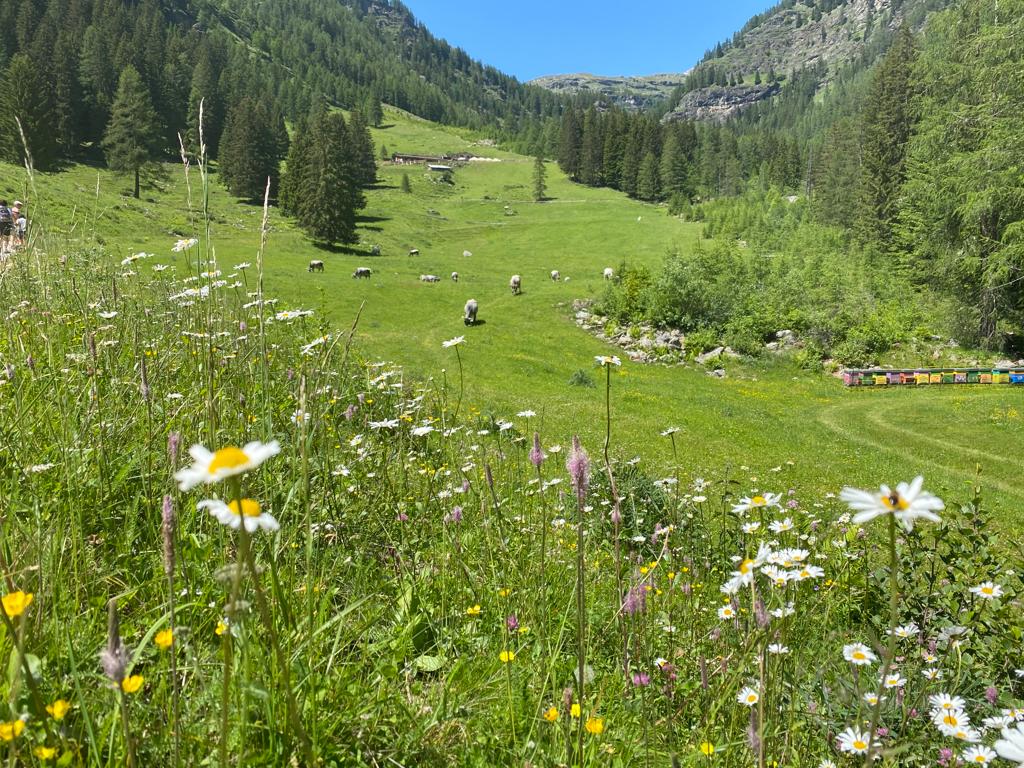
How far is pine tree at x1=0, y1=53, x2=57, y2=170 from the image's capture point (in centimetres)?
4228

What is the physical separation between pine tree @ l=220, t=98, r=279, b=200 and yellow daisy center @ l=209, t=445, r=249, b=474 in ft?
197

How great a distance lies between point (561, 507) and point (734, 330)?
2304 centimetres

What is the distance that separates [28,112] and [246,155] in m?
16.0

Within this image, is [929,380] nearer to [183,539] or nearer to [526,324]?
[526,324]

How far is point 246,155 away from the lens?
55.5 metres

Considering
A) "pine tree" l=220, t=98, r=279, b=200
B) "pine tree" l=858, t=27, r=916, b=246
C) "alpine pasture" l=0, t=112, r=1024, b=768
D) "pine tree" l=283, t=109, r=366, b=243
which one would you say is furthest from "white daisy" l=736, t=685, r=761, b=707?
"pine tree" l=220, t=98, r=279, b=200

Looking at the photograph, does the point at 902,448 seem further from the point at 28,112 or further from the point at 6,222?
the point at 28,112

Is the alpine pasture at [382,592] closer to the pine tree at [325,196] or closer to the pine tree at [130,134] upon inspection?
the pine tree at [325,196]

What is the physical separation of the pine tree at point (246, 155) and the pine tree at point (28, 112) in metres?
13.5

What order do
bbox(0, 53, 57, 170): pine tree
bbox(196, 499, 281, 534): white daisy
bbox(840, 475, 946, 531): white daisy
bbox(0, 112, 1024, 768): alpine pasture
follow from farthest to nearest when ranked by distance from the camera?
bbox(0, 53, 57, 170): pine tree → bbox(0, 112, 1024, 768): alpine pasture → bbox(196, 499, 281, 534): white daisy → bbox(840, 475, 946, 531): white daisy

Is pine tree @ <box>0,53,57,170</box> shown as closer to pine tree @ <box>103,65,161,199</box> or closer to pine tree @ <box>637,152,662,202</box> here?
pine tree @ <box>103,65,161,199</box>

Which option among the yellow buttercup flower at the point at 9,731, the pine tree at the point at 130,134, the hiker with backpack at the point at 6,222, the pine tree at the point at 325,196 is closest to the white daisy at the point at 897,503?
the yellow buttercup flower at the point at 9,731

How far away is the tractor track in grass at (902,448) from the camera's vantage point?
38.3 ft

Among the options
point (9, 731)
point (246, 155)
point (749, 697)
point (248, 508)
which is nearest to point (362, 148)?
point (246, 155)
